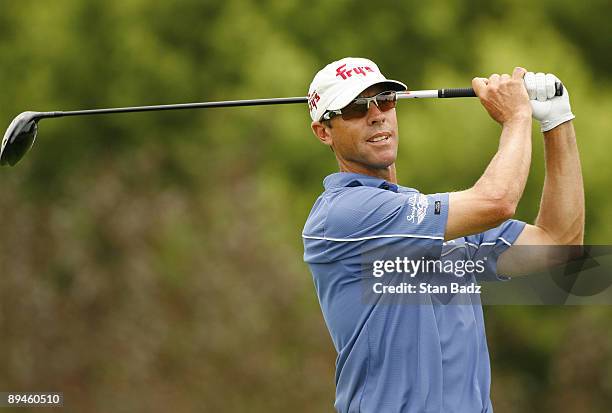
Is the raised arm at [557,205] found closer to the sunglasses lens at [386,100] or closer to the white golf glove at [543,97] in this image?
the white golf glove at [543,97]

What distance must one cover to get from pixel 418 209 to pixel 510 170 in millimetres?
288

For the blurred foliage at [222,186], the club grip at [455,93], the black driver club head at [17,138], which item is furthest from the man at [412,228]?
the blurred foliage at [222,186]

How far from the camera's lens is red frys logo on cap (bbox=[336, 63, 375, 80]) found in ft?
12.4

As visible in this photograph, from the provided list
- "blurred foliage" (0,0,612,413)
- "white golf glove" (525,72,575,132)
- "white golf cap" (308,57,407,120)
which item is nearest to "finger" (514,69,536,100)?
"white golf glove" (525,72,575,132)

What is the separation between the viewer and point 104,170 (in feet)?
33.9

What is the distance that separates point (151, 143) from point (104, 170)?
128 cm

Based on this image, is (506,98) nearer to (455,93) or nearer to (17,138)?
(455,93)

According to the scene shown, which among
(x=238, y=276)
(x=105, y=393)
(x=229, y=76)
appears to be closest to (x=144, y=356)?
(x=105, y=393)

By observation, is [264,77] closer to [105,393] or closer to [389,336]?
[105,393]

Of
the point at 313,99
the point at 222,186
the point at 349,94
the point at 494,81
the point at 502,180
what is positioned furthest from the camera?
the point at 222,186

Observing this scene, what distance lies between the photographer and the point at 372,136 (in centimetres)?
377

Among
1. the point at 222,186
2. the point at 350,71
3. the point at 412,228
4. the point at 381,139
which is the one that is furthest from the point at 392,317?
the point at 222,186

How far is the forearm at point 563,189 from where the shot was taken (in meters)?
3.78

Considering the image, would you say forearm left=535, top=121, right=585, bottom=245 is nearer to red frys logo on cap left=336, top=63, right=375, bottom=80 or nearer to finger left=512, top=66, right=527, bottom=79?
finger left=512, top=66, right=527, bottom=79
